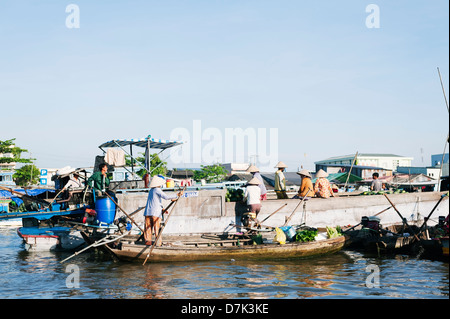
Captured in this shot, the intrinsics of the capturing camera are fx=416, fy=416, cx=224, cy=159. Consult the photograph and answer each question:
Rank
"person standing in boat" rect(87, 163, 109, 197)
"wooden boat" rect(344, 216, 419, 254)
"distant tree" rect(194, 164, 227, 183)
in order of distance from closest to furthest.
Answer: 1. "wooden boat" rect(344, 216, 419, 254)
2. "person standing in boat" rect(87, 163, 109, 197)
3. "distant tree" rect(194, 164, 227, 183)

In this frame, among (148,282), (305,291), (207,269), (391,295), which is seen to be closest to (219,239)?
(207,269)

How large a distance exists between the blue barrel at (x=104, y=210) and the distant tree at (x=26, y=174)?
3254cm

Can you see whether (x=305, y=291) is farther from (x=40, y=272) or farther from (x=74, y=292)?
(x=40, y=272)

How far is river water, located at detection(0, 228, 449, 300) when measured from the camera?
846 centimetres

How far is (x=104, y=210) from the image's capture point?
13.1m

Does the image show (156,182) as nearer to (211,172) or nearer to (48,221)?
(48,221)

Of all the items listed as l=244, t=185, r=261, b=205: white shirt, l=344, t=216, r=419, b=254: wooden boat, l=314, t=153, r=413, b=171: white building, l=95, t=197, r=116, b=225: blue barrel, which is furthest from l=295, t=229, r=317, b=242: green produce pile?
l=314, t=153, r=413, b=171: white building

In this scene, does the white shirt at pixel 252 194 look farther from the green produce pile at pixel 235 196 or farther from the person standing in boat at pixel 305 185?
the person standing in boat at pixel 305 185

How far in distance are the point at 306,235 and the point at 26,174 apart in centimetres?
3769

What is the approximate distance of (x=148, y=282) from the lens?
9367 mm

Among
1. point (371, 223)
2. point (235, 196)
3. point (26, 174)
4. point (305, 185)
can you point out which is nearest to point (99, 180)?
point (235, 196)

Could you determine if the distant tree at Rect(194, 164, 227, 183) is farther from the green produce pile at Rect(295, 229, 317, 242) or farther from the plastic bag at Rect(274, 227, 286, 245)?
the plastic bag at Rect(274, 227, 286, 245)

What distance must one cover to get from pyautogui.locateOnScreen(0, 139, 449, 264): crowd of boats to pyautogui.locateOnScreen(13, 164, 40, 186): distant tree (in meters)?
29.4

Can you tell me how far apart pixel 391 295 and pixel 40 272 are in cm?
841
